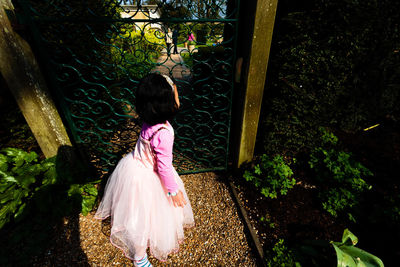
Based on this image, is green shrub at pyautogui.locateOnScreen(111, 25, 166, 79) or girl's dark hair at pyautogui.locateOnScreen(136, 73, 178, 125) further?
green shrub at pyautogui.locateOnScreen(111, 25, 166, 79)

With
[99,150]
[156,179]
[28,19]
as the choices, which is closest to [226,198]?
[156,179]

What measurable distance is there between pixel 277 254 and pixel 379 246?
1062mm

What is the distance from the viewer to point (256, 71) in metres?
2.09

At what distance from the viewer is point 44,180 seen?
200 centimetres

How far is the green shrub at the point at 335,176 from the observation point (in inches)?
87.0

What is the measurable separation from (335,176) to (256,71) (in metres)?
1.79

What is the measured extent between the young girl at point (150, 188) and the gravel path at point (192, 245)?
22 centimetres

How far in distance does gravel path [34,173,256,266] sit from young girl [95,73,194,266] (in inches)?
8.8

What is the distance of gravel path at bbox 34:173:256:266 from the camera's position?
1.98m

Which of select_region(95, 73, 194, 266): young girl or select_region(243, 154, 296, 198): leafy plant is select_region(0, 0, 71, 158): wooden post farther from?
select_region(243, 154, 296, 198): leafy plant

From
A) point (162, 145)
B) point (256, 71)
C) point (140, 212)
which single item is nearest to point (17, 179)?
point (140, 212)

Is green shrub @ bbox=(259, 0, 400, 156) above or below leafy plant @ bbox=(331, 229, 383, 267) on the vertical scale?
above

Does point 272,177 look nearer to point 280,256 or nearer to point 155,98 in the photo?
point 280,256

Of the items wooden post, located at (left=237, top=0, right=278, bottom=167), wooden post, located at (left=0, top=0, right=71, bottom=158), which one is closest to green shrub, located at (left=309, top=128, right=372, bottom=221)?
wooden post, located at (left=237, top=0, right=278, bottom=167)
